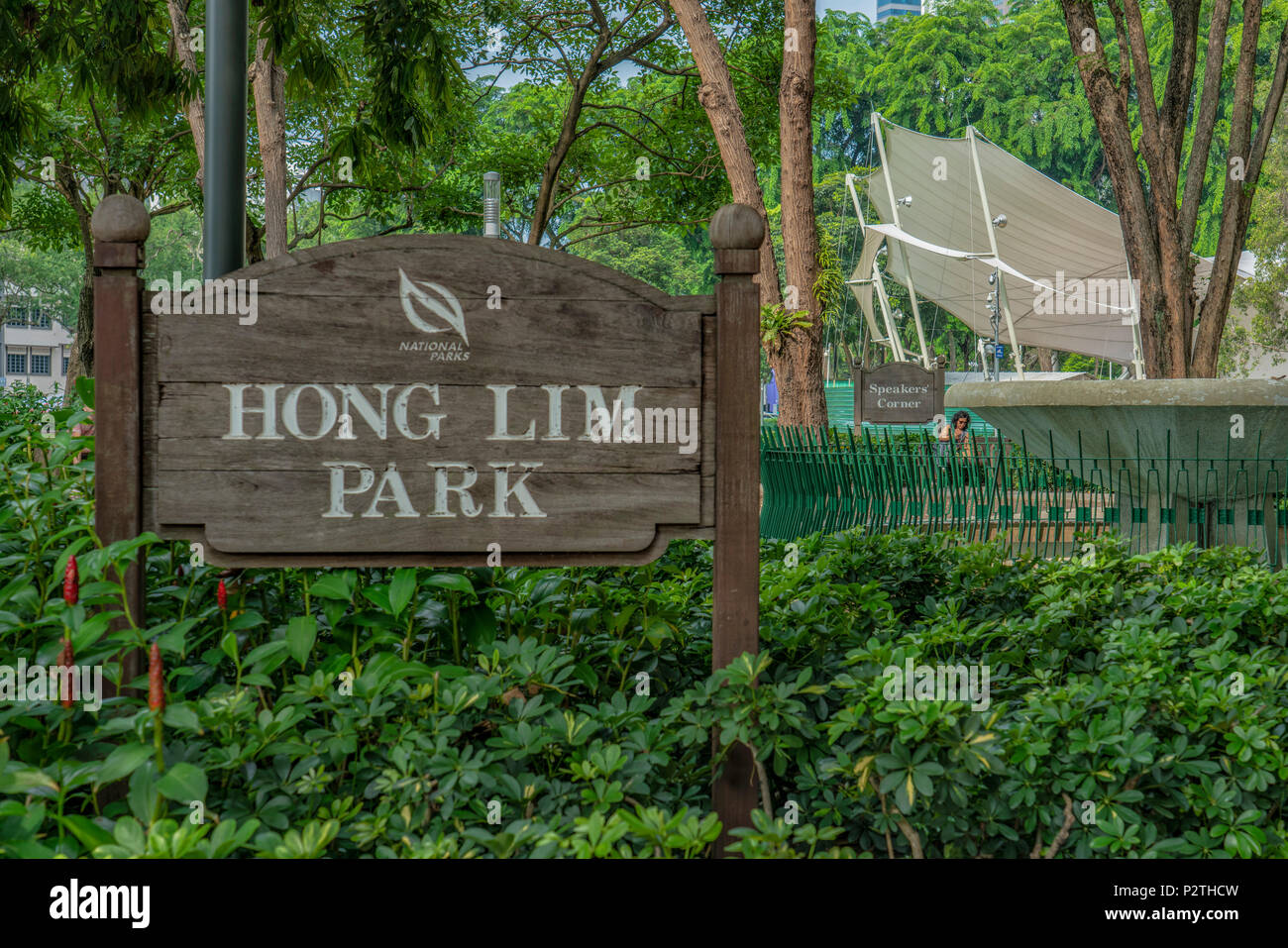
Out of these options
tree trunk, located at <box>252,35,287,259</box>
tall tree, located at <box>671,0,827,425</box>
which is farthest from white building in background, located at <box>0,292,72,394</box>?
tall tree, located at <box>671,0,827,425</box>

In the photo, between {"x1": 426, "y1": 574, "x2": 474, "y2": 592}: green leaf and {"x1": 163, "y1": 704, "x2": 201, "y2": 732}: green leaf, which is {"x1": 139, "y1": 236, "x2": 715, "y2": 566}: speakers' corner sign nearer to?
{"x1": 426, "y1": 574, "x2": 474, "y2": 592}: green leaf

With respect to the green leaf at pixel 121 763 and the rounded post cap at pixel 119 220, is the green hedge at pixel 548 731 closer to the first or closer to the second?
the green leaf at pixel 121 763

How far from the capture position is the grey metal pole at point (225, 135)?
A: 4105 mm

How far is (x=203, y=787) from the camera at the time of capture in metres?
2.18

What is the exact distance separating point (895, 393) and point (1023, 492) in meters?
13.4

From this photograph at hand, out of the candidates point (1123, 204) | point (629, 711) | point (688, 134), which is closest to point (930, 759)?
point (629, 711)

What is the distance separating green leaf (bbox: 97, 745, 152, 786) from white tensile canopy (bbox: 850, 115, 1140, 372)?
1373 inches

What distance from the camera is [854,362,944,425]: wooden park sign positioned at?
20688 millimetres

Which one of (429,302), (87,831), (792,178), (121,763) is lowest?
(87,831)

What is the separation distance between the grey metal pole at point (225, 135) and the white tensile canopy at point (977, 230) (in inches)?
1294

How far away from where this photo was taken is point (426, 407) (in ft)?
9.39

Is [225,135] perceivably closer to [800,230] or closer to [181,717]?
[181,717]

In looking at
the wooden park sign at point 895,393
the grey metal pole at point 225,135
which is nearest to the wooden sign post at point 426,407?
the grey metal pole at point 225,135

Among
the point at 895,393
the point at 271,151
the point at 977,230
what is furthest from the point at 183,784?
the point at 977,230
